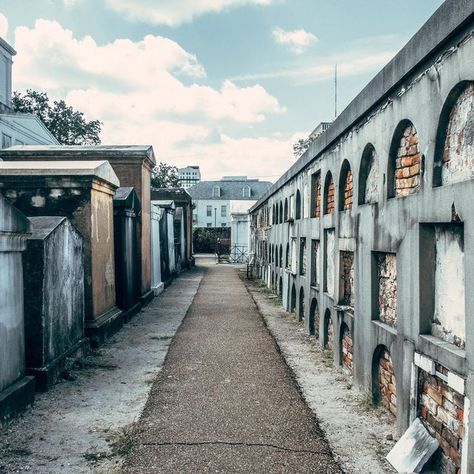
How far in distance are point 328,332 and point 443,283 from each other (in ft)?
14.8

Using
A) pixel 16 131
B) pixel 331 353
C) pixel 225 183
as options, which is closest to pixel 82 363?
pixel 331 353

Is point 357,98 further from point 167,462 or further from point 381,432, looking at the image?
point 167,462

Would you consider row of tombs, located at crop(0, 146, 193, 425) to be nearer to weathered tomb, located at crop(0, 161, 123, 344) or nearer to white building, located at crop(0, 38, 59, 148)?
weathered tomb, located at crop(0, 161, 123, 344)

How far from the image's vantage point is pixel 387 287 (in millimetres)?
5484

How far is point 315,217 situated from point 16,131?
14.0m

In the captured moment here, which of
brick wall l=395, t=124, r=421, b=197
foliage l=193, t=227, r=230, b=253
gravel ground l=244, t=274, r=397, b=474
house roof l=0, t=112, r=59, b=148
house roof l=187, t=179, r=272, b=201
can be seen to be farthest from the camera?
house roof l=187, t=179, r=272, b=201

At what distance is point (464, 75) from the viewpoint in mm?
3596

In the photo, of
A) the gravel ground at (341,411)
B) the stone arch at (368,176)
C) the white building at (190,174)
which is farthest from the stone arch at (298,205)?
the white building at (190,174)

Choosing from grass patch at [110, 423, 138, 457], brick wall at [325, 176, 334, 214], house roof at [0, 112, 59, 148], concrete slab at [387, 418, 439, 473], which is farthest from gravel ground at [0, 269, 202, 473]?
house roof at [0, 112, 59, 148]

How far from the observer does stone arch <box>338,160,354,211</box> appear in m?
7.18

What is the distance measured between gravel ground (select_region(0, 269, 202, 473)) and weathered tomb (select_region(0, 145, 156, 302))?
5.20 meters

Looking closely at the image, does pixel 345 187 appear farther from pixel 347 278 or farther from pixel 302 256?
pixel 302 256

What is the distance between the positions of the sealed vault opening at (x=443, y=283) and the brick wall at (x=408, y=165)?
61cm

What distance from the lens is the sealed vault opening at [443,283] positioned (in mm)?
3787
